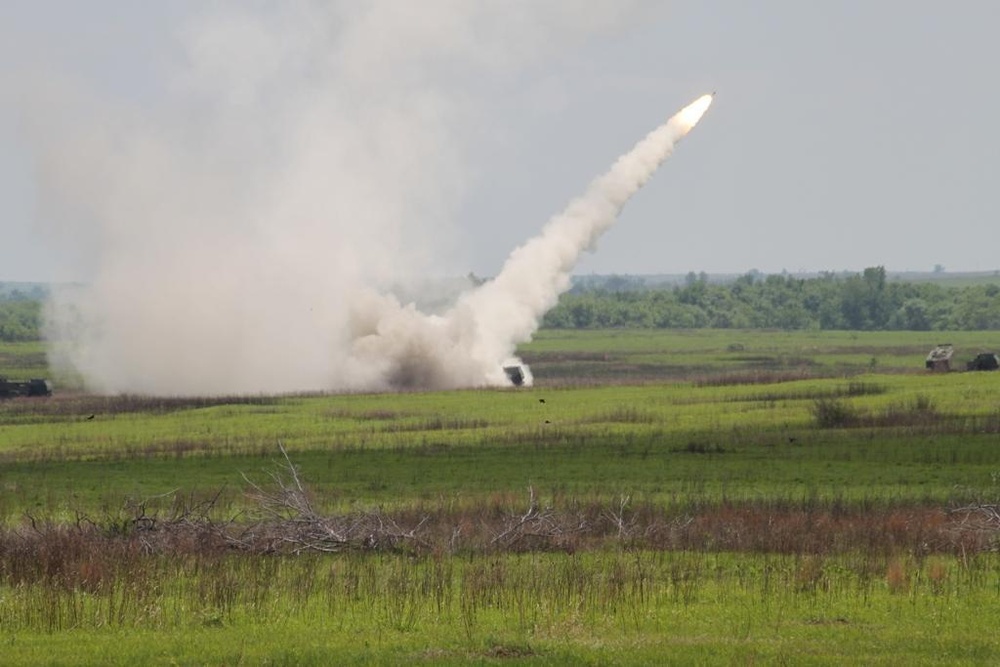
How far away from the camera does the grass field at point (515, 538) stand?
2358cm

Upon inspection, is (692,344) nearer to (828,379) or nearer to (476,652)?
(828,379)

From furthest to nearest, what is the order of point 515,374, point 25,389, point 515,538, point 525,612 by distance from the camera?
point 515,374, point 25,389, point 515,538, point 525,612

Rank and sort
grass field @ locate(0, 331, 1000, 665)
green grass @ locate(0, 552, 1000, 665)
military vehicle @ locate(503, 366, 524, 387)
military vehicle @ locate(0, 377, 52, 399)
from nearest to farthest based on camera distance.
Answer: green grass @ locate(0, 552, 1000, 665) < grass field @ locate(0, 331, 1000, 665) < military vehicle @ locate(0, 377, 52, 399) < military vehicle @ locate(503, 366, 524, 387)

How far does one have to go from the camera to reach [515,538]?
32969 millimetres

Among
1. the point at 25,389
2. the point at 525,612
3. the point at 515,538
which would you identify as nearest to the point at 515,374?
the point at 25,389

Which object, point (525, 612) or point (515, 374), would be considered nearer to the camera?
point (525, 612)

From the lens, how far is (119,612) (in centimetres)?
2542

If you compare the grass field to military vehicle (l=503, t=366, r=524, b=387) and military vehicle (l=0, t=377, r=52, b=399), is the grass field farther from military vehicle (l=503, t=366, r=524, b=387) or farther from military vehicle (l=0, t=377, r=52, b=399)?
military vehicle (l=503, t=366, r=524, b=387)

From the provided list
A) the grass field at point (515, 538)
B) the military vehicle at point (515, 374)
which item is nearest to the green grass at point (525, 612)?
the grass field at point (515, 538)

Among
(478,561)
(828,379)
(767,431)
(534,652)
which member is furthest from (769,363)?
(534,652)

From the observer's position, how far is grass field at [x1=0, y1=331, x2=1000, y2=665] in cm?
2358

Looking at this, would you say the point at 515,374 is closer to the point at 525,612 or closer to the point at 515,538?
the point at 515,538

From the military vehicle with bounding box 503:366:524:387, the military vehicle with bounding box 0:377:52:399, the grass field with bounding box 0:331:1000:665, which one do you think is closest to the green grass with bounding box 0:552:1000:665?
the grass field with bounding box 0:331:1000:665

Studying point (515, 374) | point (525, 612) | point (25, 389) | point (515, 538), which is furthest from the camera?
point (515, 374)
